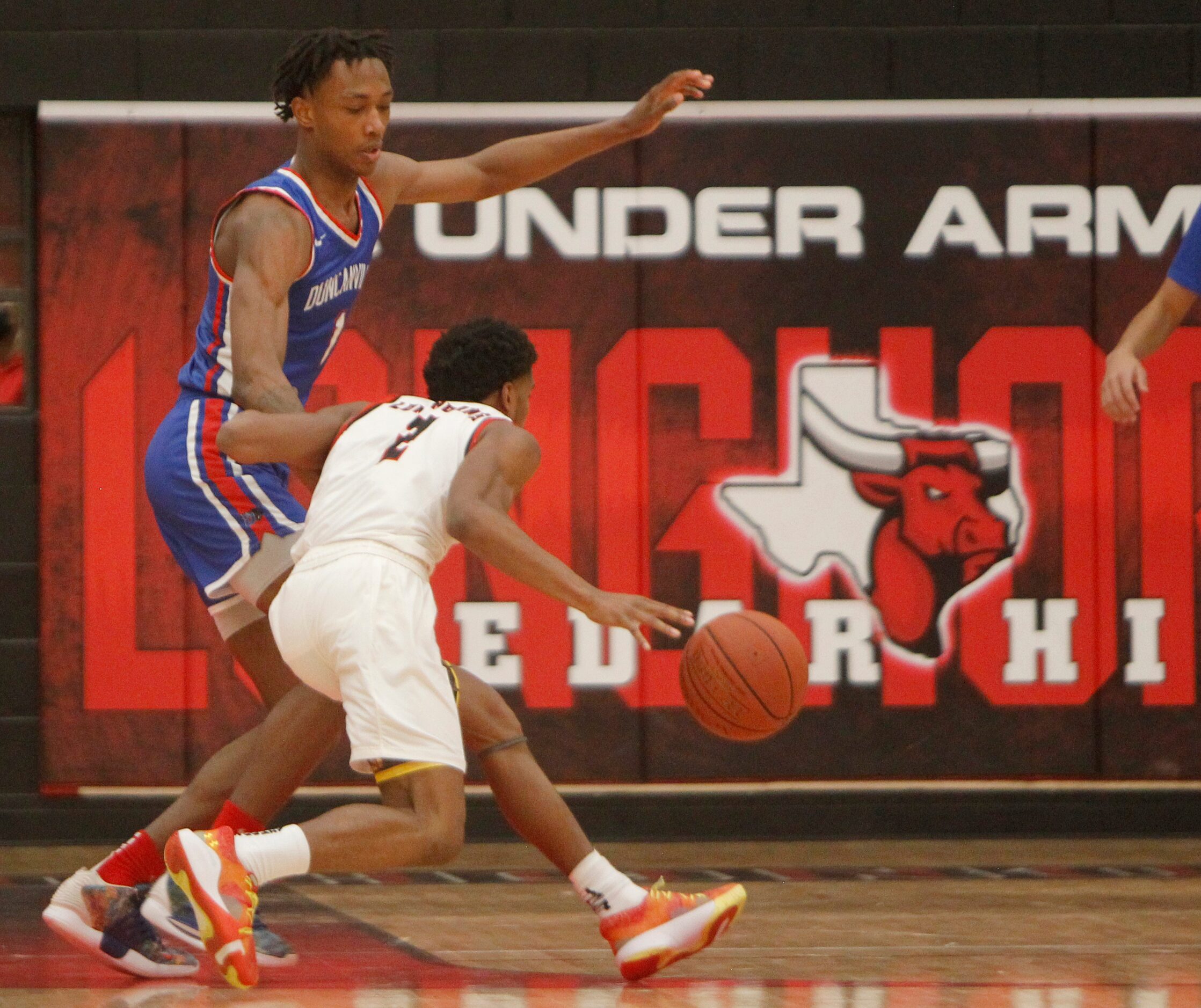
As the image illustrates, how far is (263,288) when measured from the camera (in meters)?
4.31

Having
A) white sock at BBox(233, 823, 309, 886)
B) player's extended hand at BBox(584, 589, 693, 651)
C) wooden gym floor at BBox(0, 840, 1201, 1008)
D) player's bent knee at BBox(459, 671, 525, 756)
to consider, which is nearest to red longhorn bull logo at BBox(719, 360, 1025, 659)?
wooden gym floor at BBox(0, 840, 1201, 1008)

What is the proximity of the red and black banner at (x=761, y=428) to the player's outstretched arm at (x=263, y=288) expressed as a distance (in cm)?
233

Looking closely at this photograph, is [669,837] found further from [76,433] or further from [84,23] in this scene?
[84,23]

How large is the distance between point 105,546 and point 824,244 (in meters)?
2.70

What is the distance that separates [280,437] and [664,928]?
1.32 meters

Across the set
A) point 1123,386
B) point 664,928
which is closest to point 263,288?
point 664,928

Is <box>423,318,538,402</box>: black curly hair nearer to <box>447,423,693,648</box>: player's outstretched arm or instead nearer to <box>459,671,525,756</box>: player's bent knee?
<box>447,423,693,648</box>: player's outstretched arm

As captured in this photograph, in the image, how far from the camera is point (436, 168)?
499cm

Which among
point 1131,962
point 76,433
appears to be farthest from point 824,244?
point 1131,962

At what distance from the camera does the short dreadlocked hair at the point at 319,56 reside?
4.43 metres

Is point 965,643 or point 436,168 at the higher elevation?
point 436,168

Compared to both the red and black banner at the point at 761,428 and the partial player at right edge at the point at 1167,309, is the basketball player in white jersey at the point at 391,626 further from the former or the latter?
the red and black banner at the point at 761,428

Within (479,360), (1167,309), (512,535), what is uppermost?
(1167,309)

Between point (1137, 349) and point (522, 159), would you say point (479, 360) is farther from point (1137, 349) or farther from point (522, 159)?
point (1137, 349)
